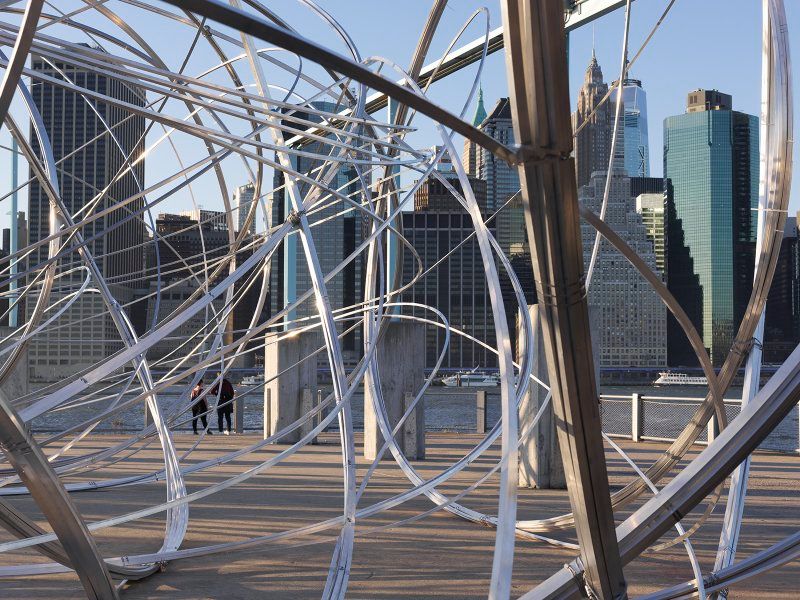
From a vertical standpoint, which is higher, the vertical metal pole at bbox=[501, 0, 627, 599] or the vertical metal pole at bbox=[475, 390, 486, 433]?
the vertical metal pole at bbox=[501, 0, 627, 599]

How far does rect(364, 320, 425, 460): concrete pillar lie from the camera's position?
472 inches

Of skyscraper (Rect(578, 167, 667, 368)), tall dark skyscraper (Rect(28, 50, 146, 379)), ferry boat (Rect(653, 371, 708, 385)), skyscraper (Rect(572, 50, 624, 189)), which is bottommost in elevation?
ferry boat (Rect(653, 371, 708, 385))

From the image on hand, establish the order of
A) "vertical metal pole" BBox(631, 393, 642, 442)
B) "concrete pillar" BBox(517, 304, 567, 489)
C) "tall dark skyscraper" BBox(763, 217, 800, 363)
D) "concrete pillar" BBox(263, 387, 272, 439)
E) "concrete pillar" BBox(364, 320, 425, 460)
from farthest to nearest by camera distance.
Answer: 1. "tall dark skyscraper" BBox(763, 217, 800, 363)
2. "vertical metal pole" BBox(631, 393, 642, 442)
3. "concrete pillar" BBox(263, 387, 272, 439)
4. "concrete pillar" BBox(364, 320, 425, 460)
5. "concrete pillar" BBox(517, 304, 567, 489)

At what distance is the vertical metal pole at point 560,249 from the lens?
10.5 ft

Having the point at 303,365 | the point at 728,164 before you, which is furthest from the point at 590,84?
the point at 303,365

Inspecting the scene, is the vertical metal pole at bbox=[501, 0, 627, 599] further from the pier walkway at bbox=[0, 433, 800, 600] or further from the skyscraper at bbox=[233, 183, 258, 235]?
the skyscraper at bbox=[233, 183, 258, 235]

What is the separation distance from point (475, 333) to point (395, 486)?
3205 inches

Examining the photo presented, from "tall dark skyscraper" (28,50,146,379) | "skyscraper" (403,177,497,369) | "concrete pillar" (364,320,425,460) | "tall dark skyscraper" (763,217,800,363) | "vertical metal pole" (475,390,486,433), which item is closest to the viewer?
"concrete pillar" (364,320,425,460)

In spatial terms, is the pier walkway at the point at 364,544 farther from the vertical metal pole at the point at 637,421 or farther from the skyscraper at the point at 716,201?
the skyscraper at the point at 716,201

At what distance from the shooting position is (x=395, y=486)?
32.5 ft

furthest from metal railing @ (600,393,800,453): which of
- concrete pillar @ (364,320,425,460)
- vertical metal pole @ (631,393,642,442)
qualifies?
concrete pillar @ (364,320,425,460)

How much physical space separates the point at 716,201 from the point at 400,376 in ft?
409

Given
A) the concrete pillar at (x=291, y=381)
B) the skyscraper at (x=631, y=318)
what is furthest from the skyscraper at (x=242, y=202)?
the skyscraper at (x=631, y=318)

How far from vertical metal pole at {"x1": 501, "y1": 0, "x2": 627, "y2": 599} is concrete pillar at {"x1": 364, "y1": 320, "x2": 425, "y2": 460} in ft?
26.2
